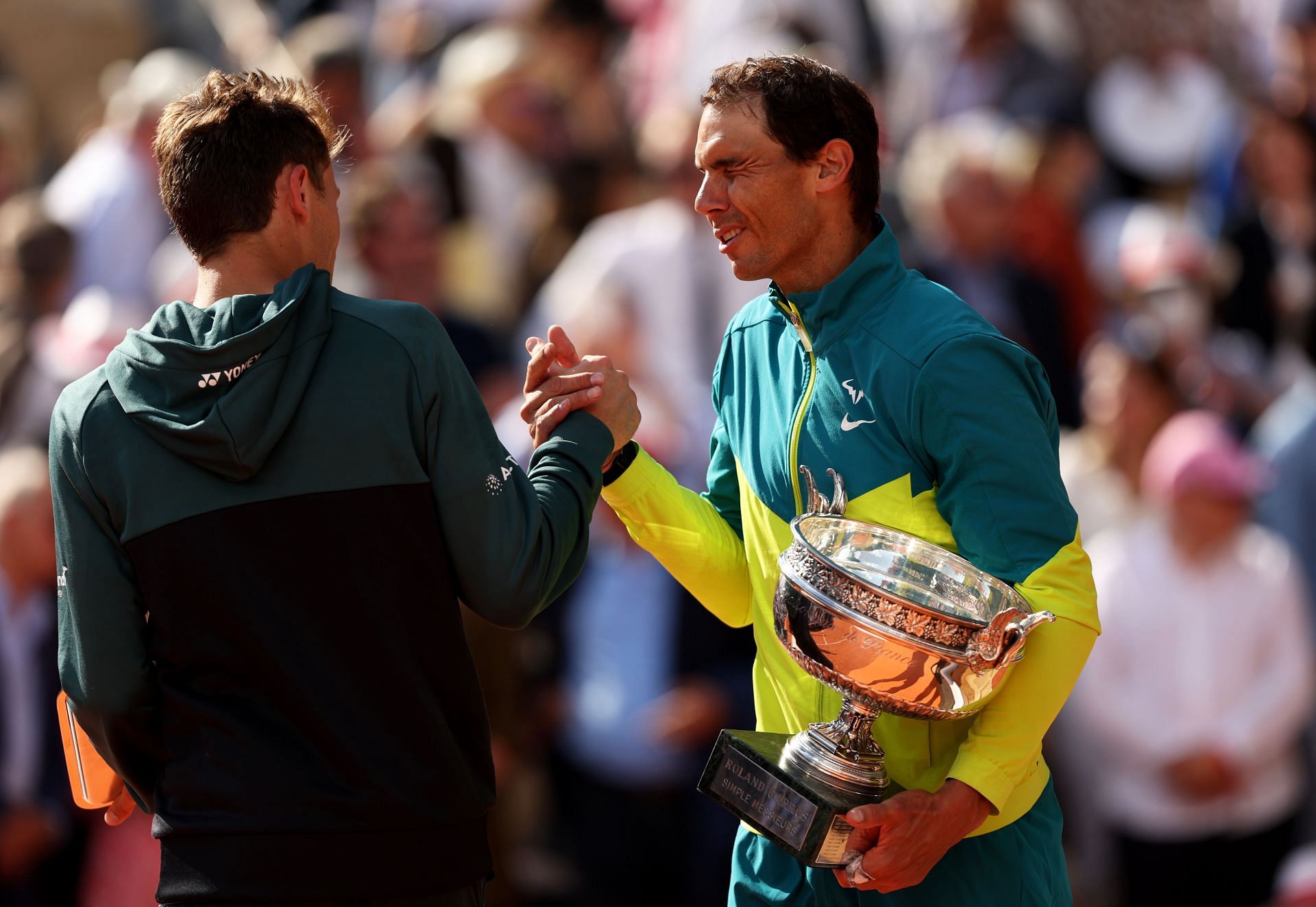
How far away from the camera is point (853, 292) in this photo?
3.13 m

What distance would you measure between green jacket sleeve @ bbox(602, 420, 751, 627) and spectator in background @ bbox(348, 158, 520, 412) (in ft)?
10.5

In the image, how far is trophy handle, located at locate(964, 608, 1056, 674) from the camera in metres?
2.79

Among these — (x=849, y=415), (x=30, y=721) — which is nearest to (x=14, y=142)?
(x=30, y=721)

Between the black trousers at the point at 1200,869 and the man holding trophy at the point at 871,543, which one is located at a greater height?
the man holding trophy at the point at 871,543

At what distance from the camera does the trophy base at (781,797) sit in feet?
9.27

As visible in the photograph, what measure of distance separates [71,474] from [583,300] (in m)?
4.06

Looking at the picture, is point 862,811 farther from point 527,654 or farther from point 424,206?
point 424,206

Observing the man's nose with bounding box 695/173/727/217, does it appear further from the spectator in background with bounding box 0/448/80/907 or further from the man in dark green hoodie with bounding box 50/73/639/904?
the spectator in background with bounding box 0/448/80/907

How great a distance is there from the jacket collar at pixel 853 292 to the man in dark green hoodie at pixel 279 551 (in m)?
0.61

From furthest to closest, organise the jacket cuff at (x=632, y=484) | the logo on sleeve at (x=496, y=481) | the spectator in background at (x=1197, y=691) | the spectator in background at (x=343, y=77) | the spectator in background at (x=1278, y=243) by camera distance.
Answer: the spectator in background at (x=1278, y=243) → the spectator in background at (x=343, y=77) → the spectator in background at (x=1197, y=691) → the jacket cuff at (x=632, y=484) → the logo on sleeve at (x=496, y=481)

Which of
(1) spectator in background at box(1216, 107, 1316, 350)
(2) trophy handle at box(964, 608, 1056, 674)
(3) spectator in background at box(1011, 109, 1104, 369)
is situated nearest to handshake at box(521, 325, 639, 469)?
(2) trophy handle at box(964, 608, 1056, 674)

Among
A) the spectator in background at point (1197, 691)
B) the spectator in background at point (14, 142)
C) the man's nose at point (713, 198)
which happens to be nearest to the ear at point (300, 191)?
the man's nose at point (713, 198)

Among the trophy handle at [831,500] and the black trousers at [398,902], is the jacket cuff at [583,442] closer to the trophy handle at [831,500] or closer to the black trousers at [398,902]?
the trophy handle at [831,500]

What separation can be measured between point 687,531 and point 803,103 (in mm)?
801
